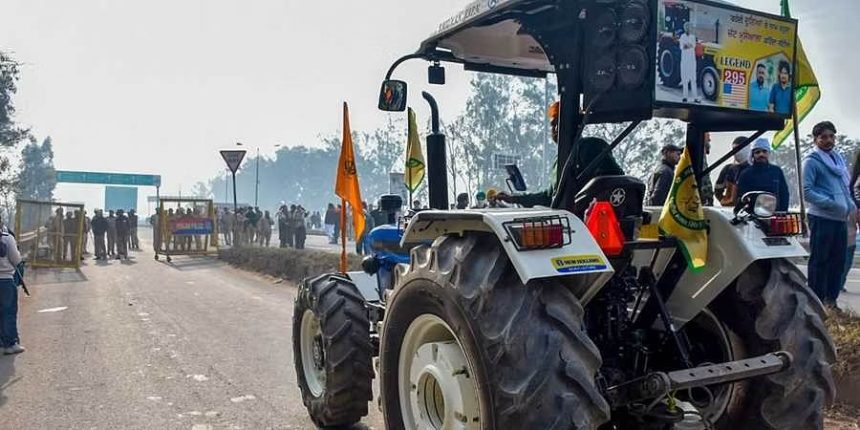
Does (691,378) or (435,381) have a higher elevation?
(691,378)

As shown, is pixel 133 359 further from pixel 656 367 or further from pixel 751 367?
pixel 751 367

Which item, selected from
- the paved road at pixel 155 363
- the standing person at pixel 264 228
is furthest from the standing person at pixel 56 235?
the standing person at pixel 264 228

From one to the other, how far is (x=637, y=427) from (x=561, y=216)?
1063 mm

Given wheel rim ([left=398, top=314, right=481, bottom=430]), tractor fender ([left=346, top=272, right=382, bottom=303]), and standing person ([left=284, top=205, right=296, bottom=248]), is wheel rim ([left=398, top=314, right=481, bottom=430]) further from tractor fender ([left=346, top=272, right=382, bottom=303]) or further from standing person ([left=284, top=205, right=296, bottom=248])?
standing person ([left=284, top=205, right=296, bottom=248])

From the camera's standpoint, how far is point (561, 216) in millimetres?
2986

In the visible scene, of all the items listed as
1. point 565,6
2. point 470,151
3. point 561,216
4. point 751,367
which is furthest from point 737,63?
point 470,151

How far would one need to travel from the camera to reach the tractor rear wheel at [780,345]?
330 centimetres

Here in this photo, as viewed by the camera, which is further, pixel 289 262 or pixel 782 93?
pixel 289 262

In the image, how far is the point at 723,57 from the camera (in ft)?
10.2

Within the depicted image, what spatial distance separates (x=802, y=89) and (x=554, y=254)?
6.19 ft

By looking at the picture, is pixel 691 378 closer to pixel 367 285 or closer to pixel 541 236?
pixel 541 236

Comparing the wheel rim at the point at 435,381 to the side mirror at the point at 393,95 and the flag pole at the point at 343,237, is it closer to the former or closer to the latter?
the side mirror at the point at 393,95

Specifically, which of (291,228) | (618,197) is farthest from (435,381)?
(291,228)

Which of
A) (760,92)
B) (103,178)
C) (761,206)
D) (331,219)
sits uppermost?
(103,178)
